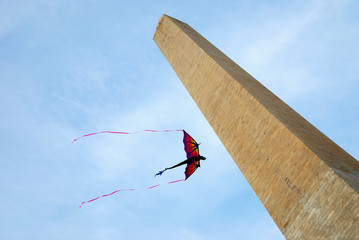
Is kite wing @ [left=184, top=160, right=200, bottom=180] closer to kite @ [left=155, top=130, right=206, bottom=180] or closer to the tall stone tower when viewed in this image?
kite @ [left=155, top=130, right=206, bottom=180]

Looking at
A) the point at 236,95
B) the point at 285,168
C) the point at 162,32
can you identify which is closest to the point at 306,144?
the point at 285,168

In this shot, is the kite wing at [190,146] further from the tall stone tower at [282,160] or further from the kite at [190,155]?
the tall stone tower at [282,160]

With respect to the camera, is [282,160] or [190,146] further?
[190,146]

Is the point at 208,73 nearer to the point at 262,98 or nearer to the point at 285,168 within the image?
the point at 262,98

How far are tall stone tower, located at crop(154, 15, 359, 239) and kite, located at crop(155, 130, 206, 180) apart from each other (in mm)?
1252

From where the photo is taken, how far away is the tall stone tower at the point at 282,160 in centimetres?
570

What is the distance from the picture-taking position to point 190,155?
10.1 m

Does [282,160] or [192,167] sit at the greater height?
[192,167]

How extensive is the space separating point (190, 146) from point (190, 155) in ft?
0.89

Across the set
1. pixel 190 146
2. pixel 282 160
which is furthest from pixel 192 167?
pixel 282 160

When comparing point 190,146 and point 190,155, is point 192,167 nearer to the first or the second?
point 190,155

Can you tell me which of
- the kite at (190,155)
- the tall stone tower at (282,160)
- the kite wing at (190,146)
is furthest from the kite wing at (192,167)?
the tall stone tower at (282,160)

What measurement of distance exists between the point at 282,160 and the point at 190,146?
3869mm

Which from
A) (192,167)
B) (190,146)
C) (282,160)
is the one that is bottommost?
(282,160)
